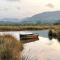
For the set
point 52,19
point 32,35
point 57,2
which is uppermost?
point 57,2

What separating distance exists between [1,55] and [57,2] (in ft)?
17.8

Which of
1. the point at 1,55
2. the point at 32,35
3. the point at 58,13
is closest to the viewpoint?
the point at 1,55

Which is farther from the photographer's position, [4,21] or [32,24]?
[32,24]

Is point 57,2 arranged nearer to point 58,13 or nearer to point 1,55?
point 58,13

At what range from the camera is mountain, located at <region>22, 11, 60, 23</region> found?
9444mm

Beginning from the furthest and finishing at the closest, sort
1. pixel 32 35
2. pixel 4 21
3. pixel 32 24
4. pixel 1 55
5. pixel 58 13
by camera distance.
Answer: pixel 32 35 → pixel 58 13 → pixel 32 24 → pixel 4 21 → pixel 1 55

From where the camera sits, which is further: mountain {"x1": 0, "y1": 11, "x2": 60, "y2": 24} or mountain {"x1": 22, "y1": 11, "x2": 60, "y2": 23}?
mountain {"x1": 22, "y1": 11, "x2": 60, "y2": 23}

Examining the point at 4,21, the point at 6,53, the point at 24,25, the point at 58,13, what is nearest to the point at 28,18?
the point at 24,25

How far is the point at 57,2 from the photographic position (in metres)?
9.70

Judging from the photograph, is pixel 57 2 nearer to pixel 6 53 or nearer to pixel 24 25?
pixel 24 25

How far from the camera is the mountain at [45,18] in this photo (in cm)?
944

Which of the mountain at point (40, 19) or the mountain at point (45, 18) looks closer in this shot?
the mountain at point (40, 19)

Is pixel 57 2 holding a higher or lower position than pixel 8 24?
higher

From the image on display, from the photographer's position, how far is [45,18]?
32.7 ft
